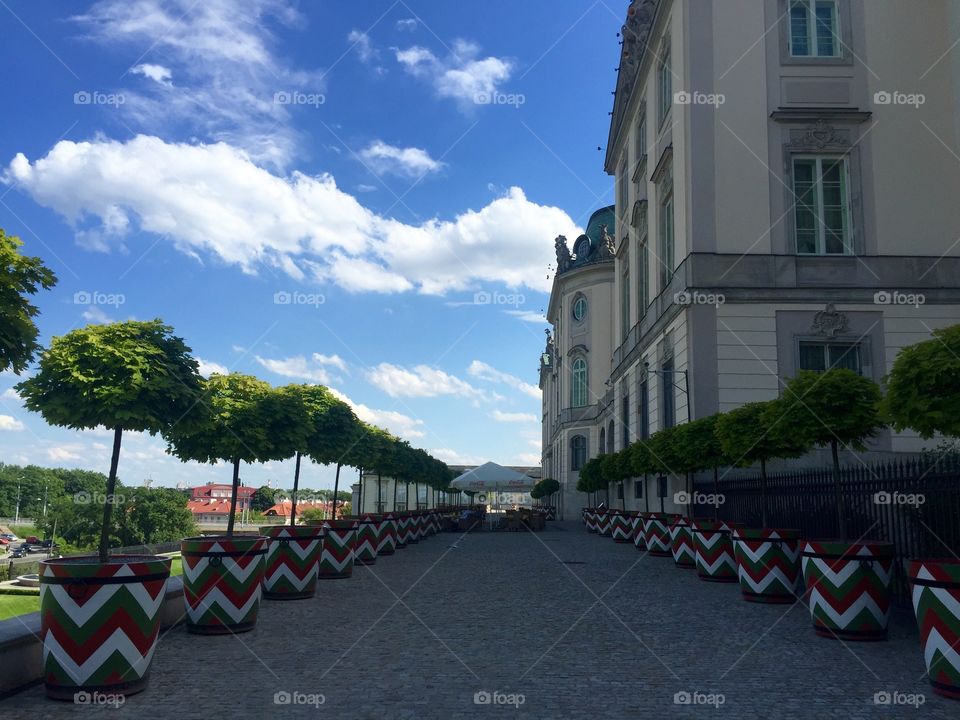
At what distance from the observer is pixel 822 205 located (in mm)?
27797

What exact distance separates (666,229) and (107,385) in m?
26.6

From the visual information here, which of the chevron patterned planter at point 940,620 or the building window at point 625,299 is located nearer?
the chevron patterned planter at point 940,620

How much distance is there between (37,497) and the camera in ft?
462

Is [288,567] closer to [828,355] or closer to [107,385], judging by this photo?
[107,385]

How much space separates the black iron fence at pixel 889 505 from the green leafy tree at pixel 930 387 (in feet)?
8.01

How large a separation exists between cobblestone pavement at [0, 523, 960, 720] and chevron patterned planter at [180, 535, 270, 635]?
249 mm

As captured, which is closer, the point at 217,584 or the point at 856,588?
the point at 856,588

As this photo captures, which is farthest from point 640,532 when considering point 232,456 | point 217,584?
point 217,584

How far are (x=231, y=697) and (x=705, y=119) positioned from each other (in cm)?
2588
